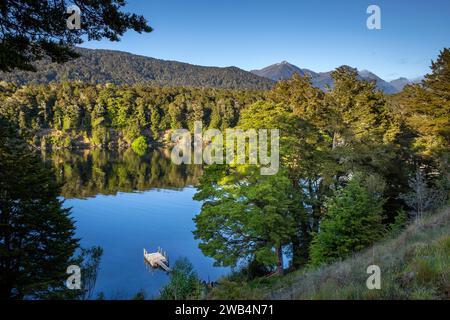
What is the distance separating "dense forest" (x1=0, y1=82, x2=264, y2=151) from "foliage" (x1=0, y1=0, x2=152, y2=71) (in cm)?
10070

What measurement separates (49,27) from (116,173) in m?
62.5

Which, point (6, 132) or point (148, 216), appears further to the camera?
point (148, 216)

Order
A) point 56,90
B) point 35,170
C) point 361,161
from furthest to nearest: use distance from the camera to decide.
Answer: point 56,90, point 361,161, point 35,170

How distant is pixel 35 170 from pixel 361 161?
20.3 metres

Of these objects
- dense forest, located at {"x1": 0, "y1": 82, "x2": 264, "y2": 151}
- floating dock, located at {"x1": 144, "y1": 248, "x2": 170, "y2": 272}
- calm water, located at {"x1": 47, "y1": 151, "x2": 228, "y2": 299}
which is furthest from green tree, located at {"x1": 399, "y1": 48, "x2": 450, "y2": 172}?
dense forest, located at {"x1": 0, "y1": 82, "x2": 264, "y2": 151}

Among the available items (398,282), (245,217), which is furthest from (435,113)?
(398,282)

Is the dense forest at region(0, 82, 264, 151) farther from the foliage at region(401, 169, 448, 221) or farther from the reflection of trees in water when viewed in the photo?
the foliage at region(401, 169, 448, 221)

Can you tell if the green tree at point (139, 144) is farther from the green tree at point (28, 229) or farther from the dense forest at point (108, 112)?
the green tree at point (28, 229)

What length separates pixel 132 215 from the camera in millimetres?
42250

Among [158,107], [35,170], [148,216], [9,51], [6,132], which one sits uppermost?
[158,107]
